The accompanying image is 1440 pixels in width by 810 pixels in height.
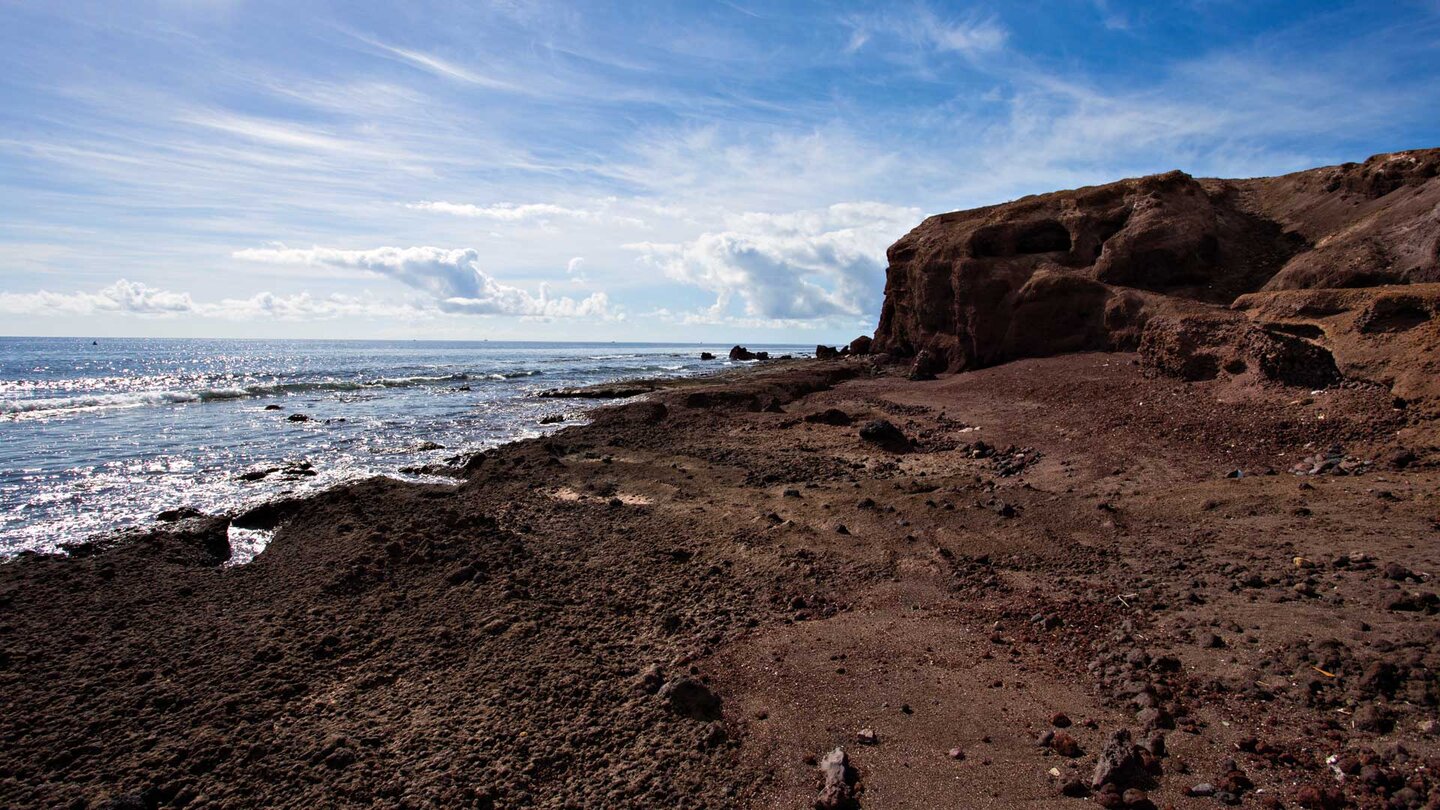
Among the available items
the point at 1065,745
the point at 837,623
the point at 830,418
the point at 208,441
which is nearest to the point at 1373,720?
the point at 1065,745

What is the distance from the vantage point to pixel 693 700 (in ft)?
16.5

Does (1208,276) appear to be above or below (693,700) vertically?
above

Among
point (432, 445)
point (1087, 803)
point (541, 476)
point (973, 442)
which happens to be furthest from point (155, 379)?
point (1087, 803)

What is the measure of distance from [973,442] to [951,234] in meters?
18.0

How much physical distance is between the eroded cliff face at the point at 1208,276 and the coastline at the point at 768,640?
73.6 inches

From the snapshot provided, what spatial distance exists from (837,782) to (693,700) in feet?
4.27

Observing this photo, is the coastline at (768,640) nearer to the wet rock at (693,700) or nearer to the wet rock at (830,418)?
the wet rock at (693,700)

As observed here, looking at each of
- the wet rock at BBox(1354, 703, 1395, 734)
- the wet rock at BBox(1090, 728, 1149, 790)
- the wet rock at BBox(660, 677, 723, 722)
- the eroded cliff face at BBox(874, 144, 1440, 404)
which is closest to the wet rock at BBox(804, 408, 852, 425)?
the eroded cliff face at BBox(874, 144, 1440, 404)

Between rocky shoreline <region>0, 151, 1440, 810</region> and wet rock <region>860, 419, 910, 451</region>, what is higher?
wet rock <region>860, 419, 910, 451</region>

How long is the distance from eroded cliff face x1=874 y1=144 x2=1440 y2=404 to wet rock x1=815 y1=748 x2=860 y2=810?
10.4 m

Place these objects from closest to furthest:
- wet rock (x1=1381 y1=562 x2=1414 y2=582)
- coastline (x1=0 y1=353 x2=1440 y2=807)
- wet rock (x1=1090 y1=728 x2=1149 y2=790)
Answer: wet rock (x1=1090 y1=728 x2=1149 y2=790) → coastline (x1=0 y1=353 x2=1440 y2=807) → wet rock (x1=1381 y1=562 x2=1414 y2=582)

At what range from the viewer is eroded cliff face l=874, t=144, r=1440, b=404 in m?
11.4

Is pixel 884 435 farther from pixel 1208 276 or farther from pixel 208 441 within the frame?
pixel 208 441

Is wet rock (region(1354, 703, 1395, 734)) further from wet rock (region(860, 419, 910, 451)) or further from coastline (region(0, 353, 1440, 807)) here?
wet rock (region(860, 419, 910, 451))
